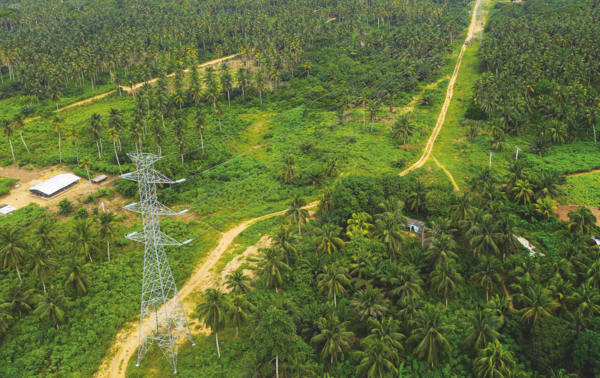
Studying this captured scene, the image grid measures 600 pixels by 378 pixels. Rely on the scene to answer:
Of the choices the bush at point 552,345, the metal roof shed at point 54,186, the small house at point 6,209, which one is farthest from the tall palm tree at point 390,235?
the small house at point 6,209

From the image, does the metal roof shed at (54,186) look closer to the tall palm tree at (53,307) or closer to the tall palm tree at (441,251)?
the tall palm tree at (53,307)

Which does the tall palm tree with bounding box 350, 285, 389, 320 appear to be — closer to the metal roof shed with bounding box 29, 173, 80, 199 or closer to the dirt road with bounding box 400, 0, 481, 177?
the dirt road with bounding box 400, 0, 481, 177

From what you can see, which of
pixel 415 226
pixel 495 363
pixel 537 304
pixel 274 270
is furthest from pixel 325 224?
pixel 537 304

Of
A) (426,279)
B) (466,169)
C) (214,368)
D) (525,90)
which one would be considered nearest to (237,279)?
(214,368)

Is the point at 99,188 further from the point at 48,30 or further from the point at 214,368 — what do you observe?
the point at 48,30

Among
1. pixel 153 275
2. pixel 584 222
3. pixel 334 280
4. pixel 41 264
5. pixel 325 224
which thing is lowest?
pixel 334 280

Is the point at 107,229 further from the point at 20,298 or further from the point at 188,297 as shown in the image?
the point at 188,297
